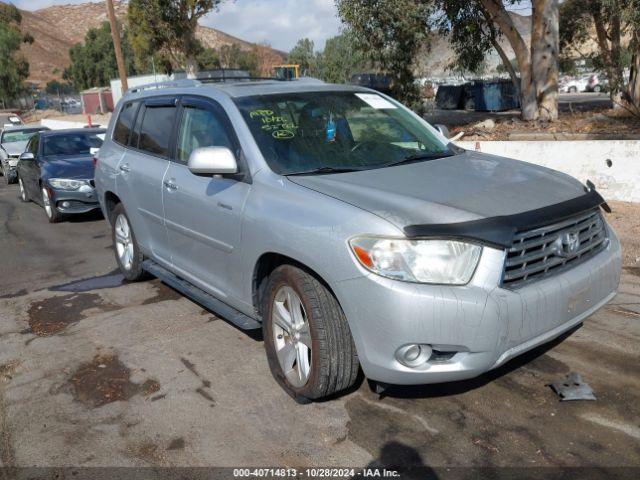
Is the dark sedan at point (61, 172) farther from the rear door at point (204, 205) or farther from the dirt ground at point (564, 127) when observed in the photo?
the dirt ground at point (564, 127)

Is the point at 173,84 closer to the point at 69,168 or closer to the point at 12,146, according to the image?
the point at 69,168

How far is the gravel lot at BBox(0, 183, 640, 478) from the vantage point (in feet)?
10.5

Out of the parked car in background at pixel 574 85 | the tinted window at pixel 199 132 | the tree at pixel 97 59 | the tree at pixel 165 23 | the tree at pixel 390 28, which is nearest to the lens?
the tinted window at pixel 199 132

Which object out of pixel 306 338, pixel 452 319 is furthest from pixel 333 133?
pixel 452 319

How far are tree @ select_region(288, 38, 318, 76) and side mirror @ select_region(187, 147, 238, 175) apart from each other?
4683 cm

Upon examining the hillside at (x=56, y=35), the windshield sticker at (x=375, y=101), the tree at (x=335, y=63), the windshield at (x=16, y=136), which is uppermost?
the hillside at (x=56, y=35)

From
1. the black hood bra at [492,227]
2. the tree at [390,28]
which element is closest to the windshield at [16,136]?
the tree at [390,28]

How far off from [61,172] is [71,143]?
1.69 metres

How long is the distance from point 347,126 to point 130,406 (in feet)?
8.05

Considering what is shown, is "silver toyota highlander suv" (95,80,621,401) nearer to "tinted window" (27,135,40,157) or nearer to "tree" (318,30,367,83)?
"tinted window" (27,135,40,157)

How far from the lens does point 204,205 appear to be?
4328 millimetres

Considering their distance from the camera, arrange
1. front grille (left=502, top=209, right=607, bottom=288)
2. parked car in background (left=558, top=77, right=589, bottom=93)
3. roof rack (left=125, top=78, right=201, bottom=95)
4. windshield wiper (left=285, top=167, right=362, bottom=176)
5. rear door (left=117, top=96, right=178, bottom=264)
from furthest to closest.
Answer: parked car in background (left=558, top=77, right=589, bottom=93)
roof rack (left=125, top=78, right=201, bottom=95)
rear door (left=117, top=96, right=178, bottom=264)
windshield wiper (left=285, top=167, right=362, bottom=176)
front grille (left=502, top=209, right=607, bottom=288)

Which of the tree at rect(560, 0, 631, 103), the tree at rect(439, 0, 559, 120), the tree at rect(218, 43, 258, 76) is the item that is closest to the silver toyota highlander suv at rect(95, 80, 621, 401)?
the tree at rect(439, 0, 559, 120)

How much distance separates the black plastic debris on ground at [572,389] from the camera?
141 inches
